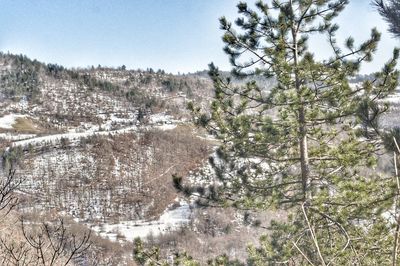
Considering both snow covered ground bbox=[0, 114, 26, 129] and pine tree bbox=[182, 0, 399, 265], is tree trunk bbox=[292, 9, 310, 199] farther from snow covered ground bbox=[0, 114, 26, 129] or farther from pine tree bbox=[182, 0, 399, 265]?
snow covered ground bbox=[0, 114, 26, 129]

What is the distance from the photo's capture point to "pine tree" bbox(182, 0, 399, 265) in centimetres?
787

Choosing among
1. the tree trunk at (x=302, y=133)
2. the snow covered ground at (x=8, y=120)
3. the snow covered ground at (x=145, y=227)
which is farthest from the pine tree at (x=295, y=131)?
the snow covered ground at (x=8, y=120)

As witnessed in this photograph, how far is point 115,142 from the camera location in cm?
9525

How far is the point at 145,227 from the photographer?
63375 mm

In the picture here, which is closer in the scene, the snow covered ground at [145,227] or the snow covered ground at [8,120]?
the snow covered ground at [145,227]

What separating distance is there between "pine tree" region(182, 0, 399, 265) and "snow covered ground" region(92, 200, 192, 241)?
4864cm

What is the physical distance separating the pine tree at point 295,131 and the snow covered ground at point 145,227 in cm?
4864

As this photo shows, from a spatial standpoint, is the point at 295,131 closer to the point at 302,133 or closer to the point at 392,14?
the point at 302,133

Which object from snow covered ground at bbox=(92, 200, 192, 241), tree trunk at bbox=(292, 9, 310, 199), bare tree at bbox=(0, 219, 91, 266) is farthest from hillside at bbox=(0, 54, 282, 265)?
bare tree at bbox=(0, 219, 91, 266)

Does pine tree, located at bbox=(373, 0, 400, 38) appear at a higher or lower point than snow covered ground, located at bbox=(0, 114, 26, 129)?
lower

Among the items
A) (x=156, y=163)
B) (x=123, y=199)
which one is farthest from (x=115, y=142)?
(x=123, y=199)

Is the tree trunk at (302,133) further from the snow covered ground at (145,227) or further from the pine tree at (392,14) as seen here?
the snow covered ground at (145,227)

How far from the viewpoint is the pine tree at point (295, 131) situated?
7.87m

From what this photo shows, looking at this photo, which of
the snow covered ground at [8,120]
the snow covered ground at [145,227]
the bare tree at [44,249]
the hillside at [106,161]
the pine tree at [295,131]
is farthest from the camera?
the snow covered ground at [8,120]
